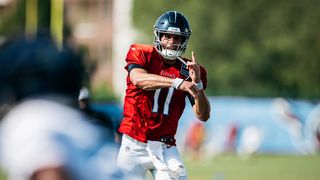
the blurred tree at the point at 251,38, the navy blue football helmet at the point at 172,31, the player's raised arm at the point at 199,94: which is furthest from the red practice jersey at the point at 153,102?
the blurred tree at the point at 251,38

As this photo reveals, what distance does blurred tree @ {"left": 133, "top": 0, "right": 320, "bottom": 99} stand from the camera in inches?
1967

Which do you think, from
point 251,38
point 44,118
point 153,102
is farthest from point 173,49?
point 251,38

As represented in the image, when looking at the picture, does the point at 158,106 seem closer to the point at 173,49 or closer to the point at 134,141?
the point at 134,141

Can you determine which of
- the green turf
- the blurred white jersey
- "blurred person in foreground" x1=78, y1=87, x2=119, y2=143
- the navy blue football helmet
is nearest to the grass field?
the green turf

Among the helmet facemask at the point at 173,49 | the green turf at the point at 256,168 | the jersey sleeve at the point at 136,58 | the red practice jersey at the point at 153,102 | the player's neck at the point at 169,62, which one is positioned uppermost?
the helmet facemask at the point at 173,49

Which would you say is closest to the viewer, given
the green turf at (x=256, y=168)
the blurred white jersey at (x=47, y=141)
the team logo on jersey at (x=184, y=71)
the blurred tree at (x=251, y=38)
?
the blurred white jersey at (x=47, y=141)

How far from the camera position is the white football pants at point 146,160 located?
8.04m

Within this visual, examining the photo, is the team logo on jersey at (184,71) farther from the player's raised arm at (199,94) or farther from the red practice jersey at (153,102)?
the player's raised arm at (199,94)

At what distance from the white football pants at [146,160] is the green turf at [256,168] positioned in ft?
37.9

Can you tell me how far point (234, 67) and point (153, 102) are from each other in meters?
42.8

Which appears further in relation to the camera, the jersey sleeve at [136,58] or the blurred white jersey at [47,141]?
the jersey sleeve at [136,58]

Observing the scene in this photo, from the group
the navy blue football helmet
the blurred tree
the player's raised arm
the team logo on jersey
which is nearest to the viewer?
the player's raised arm

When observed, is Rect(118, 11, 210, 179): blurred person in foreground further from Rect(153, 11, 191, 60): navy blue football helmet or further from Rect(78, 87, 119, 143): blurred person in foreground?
Rect(78, 87, 119, 143): blurred person in foreground

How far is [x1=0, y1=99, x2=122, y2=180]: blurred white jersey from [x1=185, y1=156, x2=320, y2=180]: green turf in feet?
53.8
